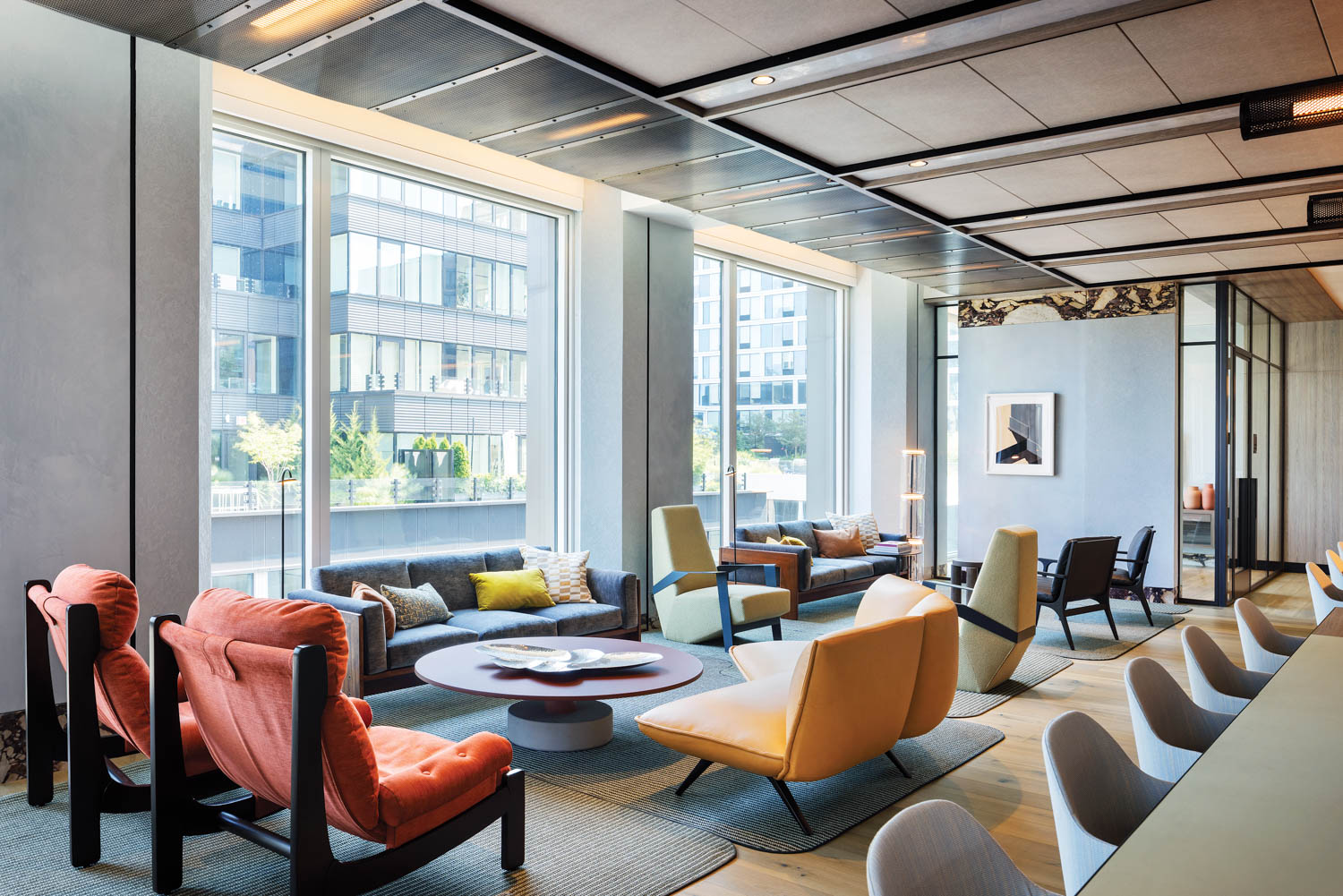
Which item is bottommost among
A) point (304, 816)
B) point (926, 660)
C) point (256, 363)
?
point (304, 816)

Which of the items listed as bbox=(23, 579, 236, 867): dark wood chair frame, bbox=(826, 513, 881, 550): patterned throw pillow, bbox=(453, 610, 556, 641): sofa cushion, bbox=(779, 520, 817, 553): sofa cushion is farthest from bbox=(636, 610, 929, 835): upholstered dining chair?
bbox=(826, 513, 881, 550): patterned throw pillow

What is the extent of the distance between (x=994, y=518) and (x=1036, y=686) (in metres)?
4.40

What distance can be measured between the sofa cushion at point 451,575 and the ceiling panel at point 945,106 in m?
3.72

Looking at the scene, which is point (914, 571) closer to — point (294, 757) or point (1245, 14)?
point (1245, 14)

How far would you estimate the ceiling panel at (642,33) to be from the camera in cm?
331

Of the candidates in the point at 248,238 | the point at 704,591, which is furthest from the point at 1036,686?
the point at 248,238

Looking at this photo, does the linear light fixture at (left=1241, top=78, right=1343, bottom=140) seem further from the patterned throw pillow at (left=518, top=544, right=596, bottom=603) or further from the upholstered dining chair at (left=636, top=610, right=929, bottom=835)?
the patterned throw pillow at (left=518, top=544, right=596, bottom=603)

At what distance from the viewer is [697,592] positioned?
688cm

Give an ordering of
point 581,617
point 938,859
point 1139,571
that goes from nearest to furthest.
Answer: point 938,859 < point 581,617 < point 1139,571

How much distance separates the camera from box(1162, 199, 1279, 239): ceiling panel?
5.96 metres

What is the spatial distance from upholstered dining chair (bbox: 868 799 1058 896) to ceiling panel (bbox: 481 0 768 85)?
9.22 ft

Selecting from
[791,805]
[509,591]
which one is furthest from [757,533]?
[791,805]

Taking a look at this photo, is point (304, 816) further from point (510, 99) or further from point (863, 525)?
point (863, 525)

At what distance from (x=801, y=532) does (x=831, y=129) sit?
514 cm
